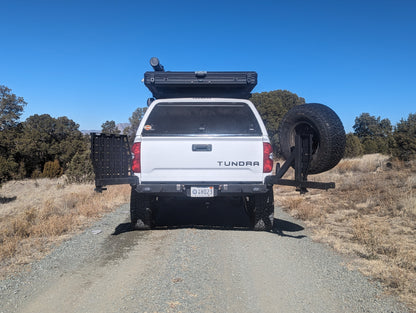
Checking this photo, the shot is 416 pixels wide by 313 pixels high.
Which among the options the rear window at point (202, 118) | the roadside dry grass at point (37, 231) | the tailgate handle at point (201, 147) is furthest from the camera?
the rear window at point (202, 118)

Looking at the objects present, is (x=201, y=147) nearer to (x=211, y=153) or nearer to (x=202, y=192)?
(x=211, y=153)

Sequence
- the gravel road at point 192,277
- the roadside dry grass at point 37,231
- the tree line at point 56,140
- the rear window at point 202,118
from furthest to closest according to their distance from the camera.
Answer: the tree line at point 56,140, the rear window at point 202,118, the roadside dry grass at point 37,231, the gravel road at point 192,277

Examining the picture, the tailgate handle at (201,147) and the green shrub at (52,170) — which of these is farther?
the green shrub at (52,170)

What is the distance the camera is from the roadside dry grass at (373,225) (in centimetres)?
431

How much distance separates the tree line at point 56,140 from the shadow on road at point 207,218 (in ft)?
51.1

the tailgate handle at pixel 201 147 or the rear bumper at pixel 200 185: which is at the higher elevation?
the tailgate handle at pixel 201 147

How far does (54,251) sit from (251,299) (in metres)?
3.30

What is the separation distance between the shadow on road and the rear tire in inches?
9.5

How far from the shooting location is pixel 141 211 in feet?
20.8

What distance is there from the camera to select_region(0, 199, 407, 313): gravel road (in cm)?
345

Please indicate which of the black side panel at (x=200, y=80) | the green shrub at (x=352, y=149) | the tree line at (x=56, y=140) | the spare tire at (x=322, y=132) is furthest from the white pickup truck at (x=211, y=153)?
the green shrub at (x=352, y=149)

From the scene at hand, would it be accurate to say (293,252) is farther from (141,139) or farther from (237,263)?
(141,139)

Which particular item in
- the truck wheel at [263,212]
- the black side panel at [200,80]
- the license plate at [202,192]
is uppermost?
the black side panel at [200,80]

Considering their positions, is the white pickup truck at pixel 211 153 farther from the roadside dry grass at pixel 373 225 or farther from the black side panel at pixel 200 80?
the roadside dry grass at pixel 373 225
